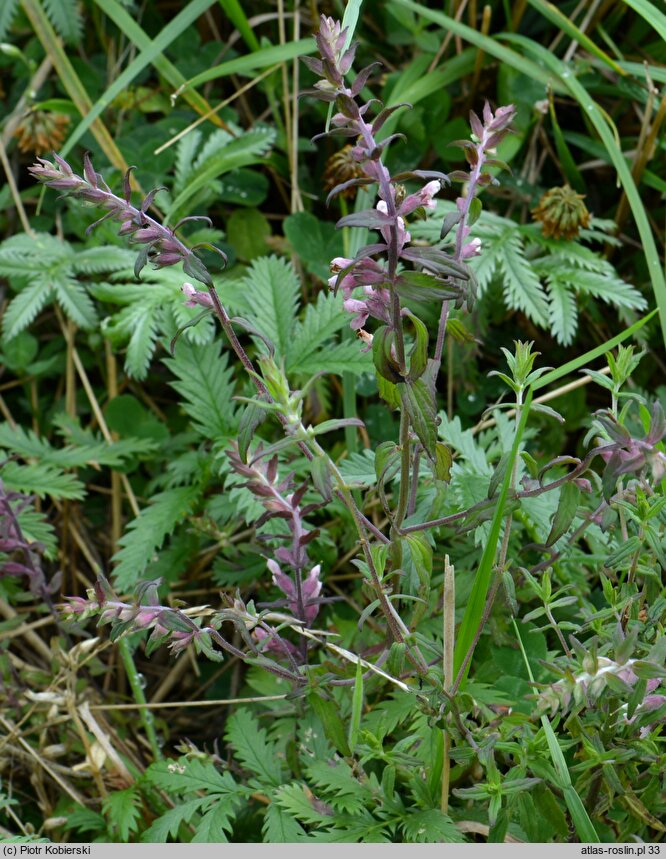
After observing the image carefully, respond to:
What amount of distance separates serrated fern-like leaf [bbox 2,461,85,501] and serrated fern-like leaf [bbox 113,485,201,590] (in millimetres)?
163

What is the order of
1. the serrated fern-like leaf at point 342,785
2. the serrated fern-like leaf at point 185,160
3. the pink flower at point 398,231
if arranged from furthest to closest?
the serrated fern-like leaf at point 185,160 < the serrated fern-like leaf at point 342,785 < the pink flower at point 398,231

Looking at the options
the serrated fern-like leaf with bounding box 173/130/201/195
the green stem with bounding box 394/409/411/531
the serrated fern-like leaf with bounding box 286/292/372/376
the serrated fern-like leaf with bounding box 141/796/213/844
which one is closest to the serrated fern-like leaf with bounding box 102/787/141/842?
the serrated fern-like leaf with bounding box 141/796/213/844

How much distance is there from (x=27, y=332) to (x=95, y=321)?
0.94 ft

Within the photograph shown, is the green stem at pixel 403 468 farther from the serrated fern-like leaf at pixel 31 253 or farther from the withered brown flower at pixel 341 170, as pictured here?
the serrated fern-like leaf at pixel 31 253

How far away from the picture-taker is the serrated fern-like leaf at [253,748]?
1.50m

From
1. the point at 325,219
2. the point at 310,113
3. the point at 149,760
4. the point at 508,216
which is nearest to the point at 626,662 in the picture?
the point at 149,760

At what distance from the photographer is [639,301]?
196cm

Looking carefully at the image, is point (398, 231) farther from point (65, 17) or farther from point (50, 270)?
point (65, 17)

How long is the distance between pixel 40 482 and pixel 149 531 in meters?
0.29

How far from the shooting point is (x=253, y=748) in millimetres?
1527

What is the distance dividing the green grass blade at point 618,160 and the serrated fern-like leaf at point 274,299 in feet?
2.40

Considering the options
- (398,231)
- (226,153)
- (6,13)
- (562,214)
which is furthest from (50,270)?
(398,231)

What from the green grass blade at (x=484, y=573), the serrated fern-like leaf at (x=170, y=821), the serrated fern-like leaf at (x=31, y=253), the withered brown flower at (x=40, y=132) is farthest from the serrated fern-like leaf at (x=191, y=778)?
the withered brown flower at (x=40, y=132)

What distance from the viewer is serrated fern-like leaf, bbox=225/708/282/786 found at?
1495 millimetres
